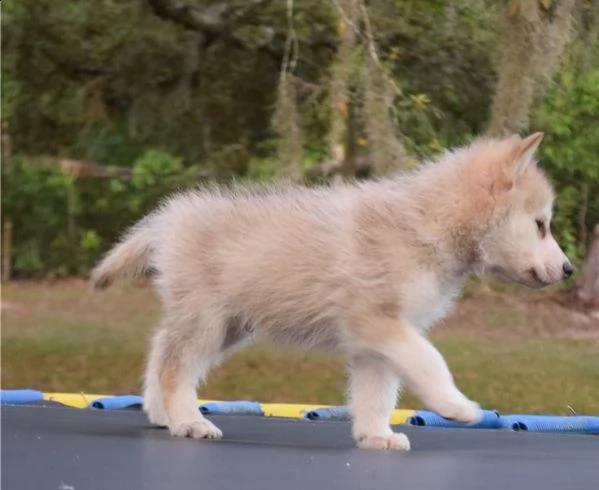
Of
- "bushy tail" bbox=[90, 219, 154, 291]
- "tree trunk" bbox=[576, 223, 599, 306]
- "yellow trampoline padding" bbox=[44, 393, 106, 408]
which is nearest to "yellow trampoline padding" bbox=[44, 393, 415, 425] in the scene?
"yellow trampoline padding" bbox=[44, 393, 106, 408]

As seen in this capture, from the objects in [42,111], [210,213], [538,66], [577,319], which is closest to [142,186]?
[42,111]

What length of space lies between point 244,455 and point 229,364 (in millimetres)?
5039

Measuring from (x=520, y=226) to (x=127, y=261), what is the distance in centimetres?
107

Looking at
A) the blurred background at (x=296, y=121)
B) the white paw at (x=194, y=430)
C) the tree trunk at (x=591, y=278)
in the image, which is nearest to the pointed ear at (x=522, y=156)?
the white paw at (x=194, y=430)

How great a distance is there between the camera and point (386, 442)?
3.09 m

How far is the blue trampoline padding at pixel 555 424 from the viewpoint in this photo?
12.3 ft

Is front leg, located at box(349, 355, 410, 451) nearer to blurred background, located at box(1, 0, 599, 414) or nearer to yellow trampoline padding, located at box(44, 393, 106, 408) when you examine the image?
yellow trampoline padding, located at box(44, 393, 106, 408)

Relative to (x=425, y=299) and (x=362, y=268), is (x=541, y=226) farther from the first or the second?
(x=362, y=268)

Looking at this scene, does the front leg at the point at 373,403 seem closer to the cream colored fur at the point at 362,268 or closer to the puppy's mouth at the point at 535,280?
the cream colored fur at the point at 362,268

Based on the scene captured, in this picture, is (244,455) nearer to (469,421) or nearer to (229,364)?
(469,421)

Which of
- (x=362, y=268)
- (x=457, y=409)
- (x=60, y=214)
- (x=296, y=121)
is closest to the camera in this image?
(x=457, y=409)

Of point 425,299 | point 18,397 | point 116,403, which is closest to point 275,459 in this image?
point 425,299

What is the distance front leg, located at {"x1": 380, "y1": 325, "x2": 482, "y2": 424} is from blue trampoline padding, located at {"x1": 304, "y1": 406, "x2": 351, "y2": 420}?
A: 3.99 feet

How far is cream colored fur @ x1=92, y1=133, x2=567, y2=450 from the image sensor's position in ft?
9.50
